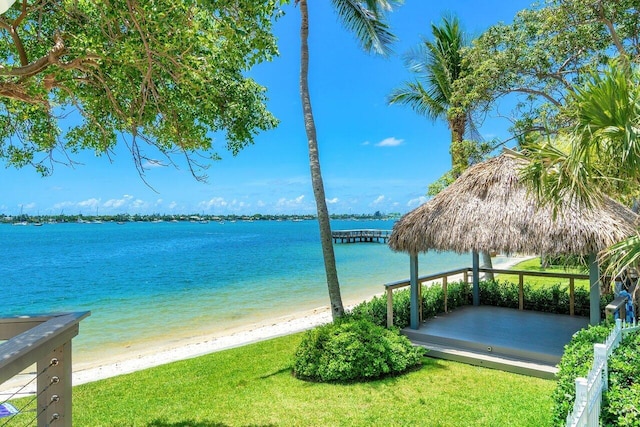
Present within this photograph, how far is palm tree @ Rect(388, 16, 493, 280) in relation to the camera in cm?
1510

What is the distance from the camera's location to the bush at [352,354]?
605 cm

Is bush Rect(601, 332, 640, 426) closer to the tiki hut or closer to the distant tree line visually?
the tiki hut

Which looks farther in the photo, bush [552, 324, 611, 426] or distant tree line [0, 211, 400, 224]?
distant tree line [0, 211, 400, 224]

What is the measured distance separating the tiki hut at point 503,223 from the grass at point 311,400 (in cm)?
202

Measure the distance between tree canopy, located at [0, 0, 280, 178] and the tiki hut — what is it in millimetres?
3676

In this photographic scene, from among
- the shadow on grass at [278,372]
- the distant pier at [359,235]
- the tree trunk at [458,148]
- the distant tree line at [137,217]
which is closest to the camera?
the shadow on grass at [278,372]

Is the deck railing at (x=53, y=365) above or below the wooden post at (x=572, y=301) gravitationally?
above

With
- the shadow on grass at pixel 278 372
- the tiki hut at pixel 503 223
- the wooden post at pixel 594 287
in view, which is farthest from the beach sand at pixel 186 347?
the wooden post at pixel 594 287

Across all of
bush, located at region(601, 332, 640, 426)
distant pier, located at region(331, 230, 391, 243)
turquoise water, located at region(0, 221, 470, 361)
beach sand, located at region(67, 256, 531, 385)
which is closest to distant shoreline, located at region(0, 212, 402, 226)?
distant pier, located at region(331, 230, 391, 243)

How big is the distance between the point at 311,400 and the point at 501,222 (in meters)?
4.28

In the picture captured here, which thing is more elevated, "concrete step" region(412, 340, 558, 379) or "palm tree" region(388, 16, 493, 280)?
"palm tree" region(388, 16, 493, 280)

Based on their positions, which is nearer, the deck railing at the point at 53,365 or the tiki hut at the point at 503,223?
the deck railing at the point at 53,365

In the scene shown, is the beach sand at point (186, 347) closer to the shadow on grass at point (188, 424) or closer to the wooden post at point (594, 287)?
the shadow on grass at point (188, 424)

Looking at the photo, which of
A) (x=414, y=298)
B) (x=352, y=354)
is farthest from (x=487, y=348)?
(x=352, y=354)
